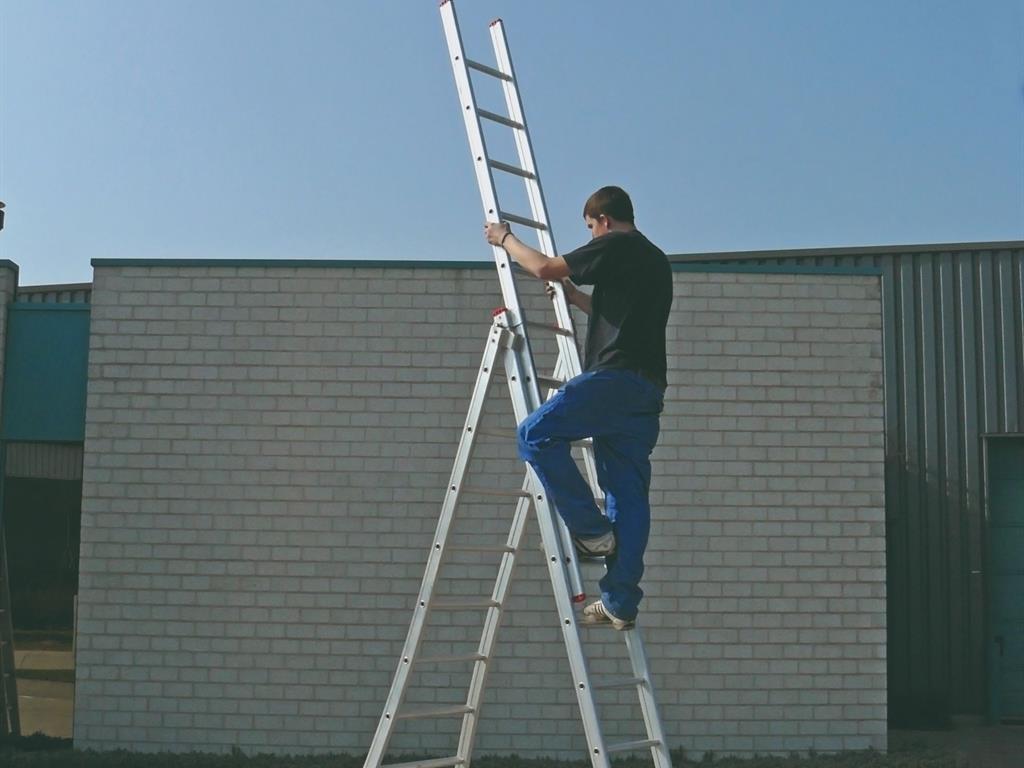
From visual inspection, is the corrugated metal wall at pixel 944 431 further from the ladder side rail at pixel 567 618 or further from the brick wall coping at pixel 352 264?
the ladder side rail at pixel 567 618

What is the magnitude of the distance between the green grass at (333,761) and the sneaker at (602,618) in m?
4.00

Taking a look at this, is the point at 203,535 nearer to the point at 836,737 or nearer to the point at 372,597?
the point at 372,597

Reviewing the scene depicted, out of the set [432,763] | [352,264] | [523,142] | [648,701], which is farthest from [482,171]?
[352,264]

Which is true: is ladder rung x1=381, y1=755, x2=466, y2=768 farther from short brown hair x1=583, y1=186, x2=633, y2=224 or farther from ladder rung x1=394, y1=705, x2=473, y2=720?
short brown hair x1=583, y1=186, x2=633, y2=224

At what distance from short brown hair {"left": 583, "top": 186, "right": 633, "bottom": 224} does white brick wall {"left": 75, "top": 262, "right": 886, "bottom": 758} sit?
4.20 m

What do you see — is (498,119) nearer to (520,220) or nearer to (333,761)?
(520,220)

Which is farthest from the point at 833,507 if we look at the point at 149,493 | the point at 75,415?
the point at 75,415

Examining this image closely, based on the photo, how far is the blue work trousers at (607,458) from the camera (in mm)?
5164

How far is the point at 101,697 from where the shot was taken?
9.46m

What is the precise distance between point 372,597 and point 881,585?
11.8ft

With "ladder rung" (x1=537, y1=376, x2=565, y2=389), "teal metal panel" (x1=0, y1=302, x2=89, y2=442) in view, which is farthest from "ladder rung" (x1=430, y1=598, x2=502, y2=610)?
"teal metal panel" (x1=0, y1=302, x2=89, y2=442)

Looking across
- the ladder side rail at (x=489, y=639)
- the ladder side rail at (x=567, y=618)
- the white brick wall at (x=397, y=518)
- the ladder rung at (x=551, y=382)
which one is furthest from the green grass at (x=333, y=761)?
the ladder side rail at (x=567, y=618)

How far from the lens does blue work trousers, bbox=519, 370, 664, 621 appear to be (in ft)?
16.9

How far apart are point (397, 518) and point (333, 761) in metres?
1.69
